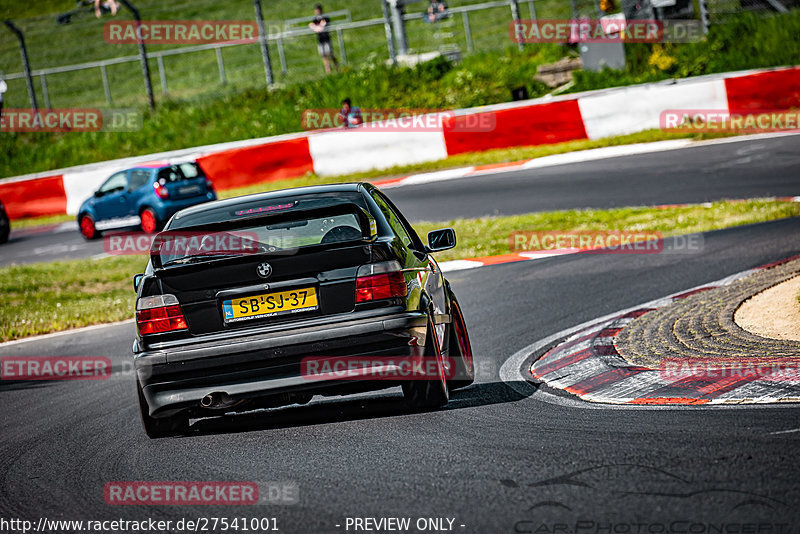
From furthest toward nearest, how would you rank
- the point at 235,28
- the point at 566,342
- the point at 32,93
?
the point at 235,28 < the point at 32,93 < the point at 566,342

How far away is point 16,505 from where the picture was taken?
5.39m

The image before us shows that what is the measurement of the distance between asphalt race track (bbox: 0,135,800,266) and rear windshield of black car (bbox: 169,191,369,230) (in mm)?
9423

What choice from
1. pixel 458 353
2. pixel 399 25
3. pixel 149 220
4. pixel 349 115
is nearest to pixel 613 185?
pixel 349 115

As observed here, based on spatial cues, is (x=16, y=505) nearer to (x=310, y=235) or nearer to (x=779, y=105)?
(x=310, y=235)

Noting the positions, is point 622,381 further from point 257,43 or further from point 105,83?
point 105,83

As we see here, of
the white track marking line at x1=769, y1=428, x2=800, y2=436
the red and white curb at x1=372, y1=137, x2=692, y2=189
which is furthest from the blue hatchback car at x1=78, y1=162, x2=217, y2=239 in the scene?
the white track marking line at x1=769, y1=428, x2=800, y2=436

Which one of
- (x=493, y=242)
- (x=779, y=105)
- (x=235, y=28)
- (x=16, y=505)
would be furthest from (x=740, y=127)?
(x=235, y=28)

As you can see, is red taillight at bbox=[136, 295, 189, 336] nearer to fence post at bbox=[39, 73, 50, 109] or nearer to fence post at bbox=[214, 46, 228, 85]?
fence post at bbox=[214, 46, 228, 85]

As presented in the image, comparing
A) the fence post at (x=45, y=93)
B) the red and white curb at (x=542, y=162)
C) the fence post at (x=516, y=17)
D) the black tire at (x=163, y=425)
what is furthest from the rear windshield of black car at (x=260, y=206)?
the fence post at (x=45, y=93)

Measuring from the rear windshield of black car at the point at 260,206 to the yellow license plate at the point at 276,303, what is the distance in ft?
2.35

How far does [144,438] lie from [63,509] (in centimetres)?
148

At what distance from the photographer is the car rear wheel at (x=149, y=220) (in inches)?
814

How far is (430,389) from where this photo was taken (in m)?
6.32

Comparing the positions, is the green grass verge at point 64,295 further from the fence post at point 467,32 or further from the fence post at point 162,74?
the fence post at point 467,32
